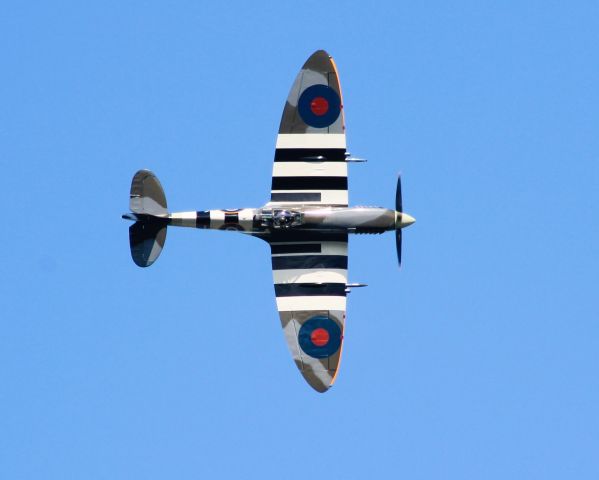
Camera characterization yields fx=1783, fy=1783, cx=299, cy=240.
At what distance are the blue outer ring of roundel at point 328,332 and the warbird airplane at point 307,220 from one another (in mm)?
35

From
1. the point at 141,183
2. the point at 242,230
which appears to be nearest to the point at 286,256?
the point at 242,230

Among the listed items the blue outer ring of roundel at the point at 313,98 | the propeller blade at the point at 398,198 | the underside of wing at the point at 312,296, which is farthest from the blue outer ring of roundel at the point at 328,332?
the blue outer ring of roundel at the point at 313,98

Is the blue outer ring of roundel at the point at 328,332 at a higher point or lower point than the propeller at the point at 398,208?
lower

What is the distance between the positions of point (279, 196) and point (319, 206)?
1.47m

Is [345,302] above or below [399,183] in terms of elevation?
below

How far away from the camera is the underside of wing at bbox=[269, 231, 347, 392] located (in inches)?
2475

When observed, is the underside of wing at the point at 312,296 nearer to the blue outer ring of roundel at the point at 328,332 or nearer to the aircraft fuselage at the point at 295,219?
the blue outer ring of roundel at the point at 328,332

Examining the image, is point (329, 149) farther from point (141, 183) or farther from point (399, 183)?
point (141, 183)

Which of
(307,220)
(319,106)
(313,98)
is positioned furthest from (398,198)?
(313,98)

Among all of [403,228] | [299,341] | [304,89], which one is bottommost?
[299,341]

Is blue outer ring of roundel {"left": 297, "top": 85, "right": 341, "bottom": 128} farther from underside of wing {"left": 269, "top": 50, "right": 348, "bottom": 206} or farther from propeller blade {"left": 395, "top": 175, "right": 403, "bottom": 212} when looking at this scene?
propeller blade {"left": 395, "top": 175, "right": 403, "bottom": 212}

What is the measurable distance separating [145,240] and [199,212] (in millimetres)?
2153

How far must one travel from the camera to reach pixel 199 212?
2490 inches

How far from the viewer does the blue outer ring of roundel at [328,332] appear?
62.9 metres
